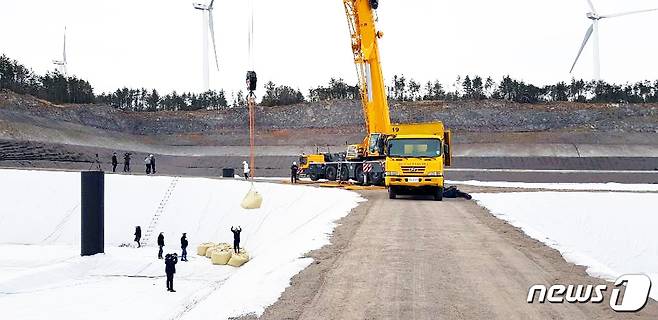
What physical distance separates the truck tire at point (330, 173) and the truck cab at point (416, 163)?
15.7 m

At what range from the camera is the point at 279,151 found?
226 ft

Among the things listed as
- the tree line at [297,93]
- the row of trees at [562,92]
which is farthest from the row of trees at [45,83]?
the row of trees at [562,92]

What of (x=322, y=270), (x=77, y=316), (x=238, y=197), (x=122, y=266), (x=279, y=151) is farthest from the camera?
(x=279, y=151)

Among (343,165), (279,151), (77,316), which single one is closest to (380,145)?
(343,165)

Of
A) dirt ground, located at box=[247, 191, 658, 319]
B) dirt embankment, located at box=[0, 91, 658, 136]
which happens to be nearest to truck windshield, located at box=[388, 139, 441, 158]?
dirt ground, located at box=[247, 191, 658, 319]

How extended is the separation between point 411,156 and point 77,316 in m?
14.5

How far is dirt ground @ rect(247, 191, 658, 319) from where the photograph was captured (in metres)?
8.07

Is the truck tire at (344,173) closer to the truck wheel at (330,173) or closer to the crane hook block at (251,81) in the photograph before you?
the truck wheel at (330,173)

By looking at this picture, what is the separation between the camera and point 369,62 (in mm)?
33656

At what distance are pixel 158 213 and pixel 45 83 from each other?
205 feet

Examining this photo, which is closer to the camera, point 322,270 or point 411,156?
point 322,270

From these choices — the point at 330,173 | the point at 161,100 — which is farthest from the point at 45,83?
the point at 330,173

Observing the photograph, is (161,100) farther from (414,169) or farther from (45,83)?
(414,169)

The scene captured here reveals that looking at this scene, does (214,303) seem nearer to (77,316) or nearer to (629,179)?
(77,316)
